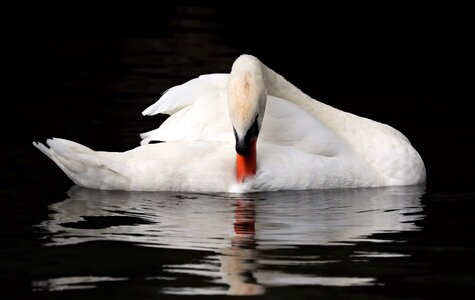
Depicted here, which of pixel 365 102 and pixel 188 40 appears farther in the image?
pixel 188 40

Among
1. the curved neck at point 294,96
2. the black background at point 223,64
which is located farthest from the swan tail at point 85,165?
the curved neck at point 294,96

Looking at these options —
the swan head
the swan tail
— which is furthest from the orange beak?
the swan tail

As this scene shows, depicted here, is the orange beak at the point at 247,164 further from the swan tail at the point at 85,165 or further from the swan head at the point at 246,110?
the swan tail at the point at 85,165

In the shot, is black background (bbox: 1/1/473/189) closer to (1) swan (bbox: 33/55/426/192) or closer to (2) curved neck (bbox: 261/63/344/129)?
(1) swan (bbox: 33/55/426/192)

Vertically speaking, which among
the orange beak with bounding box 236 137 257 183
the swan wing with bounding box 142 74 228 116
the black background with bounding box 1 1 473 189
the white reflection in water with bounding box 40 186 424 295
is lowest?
the white reflection in water with bounding box 40 186 424 295

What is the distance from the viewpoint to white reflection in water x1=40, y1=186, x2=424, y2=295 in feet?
23.7

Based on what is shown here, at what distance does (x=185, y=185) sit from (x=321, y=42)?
9.98 metres

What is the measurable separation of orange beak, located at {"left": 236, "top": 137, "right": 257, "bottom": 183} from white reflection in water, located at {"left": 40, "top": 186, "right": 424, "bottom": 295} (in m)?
0.15

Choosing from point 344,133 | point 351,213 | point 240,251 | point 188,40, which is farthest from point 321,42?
point 240,251

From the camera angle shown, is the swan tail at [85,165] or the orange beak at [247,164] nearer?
the orange beak at [247,164]

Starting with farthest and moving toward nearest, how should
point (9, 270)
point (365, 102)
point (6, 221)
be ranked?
1. point (365, 102)
2. point (6, 221)
3. point (9, 270)

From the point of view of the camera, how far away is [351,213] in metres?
Answer: 8.94

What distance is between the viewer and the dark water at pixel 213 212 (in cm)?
702

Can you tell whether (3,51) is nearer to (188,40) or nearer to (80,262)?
(188,40)
